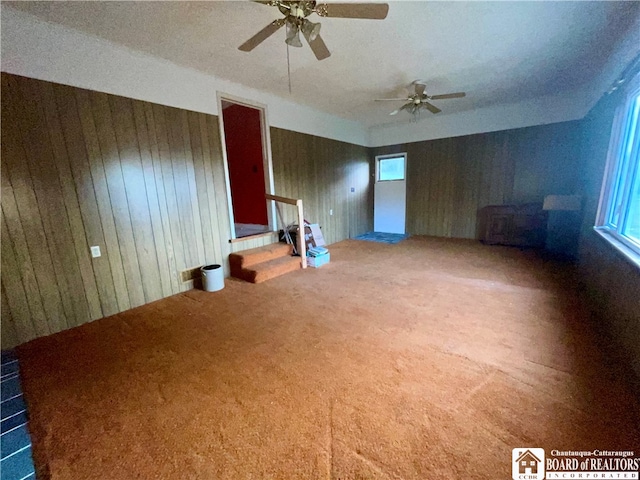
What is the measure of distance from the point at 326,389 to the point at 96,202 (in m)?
2.78

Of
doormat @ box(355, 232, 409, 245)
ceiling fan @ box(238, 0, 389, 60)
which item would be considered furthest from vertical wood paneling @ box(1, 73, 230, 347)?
doormat @ box(355, 232, 409, 245)

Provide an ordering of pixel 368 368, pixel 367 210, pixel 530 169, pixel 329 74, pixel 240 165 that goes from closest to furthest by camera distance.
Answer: pixel 368 368 → pixel 329 74 → pixel 530 169 → pixel 240 165 → pixel 367 210

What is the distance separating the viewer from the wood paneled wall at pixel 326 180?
177 inches

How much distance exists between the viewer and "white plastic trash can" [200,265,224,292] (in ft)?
10.5

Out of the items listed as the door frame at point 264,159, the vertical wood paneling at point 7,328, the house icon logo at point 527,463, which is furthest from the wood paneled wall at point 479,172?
the vertical wood paneling at point 7,328

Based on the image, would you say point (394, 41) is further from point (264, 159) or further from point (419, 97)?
point (264, 159)

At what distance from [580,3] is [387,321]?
304cm

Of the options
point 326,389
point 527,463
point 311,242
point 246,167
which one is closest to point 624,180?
point 527,463

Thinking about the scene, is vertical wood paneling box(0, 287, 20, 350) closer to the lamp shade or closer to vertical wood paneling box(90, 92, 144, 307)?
vertical wood paneling box(90, 92, 144, 307)

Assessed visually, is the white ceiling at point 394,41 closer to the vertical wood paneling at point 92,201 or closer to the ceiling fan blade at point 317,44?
the ceiling fan blade at point 317,44

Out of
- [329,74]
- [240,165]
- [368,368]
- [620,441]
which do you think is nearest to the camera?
[620,441]

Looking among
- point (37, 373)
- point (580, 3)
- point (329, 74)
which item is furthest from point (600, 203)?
point (37, 373)

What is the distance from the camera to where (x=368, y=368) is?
173 cm

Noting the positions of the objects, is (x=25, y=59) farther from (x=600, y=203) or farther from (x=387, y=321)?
(x=600, y=203)
